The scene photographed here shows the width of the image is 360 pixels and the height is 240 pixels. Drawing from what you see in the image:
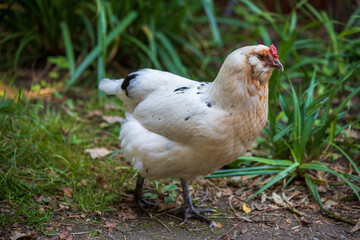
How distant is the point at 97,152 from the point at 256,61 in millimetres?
1851

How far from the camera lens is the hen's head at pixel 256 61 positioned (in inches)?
94.4

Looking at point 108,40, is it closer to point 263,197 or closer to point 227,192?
point 227,192

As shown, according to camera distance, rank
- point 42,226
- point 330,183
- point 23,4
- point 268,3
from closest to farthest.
→ 1. point 42,226
2. point 330,183
3. point 23,4
4. point 268,3

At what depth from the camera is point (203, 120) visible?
243 centimetres

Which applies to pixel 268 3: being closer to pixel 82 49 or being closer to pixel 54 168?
pixel 82 49

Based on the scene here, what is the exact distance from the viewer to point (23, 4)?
4965 millimetres

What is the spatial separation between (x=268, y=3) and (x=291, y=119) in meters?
4.26

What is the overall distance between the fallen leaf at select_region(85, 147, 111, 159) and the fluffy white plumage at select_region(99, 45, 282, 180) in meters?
0.78

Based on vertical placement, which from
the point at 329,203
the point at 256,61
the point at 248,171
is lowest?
the point at 329,203

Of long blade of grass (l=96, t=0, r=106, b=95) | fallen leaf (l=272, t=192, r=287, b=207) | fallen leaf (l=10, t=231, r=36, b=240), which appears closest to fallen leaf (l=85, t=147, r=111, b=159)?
long blade of grass (l=96, t=0, r=106, b=95)

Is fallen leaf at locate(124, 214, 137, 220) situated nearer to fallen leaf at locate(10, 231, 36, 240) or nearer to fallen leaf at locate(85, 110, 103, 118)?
fallen leaf at locate(10, 231, 36, 240)

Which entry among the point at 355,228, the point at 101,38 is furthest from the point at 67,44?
the point at 355,228

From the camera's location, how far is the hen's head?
7.87ft

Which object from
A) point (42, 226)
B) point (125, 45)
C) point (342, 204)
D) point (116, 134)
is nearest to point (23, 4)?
point (125, 45)
